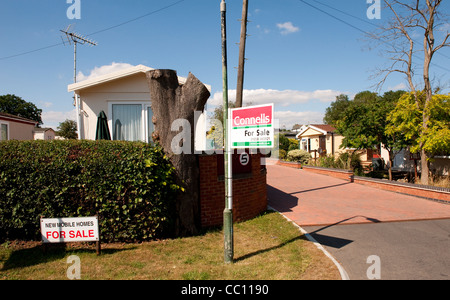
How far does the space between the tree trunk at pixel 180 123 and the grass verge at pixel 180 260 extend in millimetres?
584

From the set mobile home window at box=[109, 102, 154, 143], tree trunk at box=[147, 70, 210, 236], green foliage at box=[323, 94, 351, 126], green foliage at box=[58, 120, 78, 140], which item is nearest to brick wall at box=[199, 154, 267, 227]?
tree trunk at box=[147, 70, 210, 236]

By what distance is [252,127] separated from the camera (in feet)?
15.2

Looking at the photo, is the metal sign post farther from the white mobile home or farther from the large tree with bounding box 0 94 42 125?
the large tree with bounding box 0 94 42 125

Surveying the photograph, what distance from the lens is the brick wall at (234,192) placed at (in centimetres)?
647

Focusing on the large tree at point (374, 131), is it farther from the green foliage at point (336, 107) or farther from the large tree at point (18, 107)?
the large tree at point (18, 107)

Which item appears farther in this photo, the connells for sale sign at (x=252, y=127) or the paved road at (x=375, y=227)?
the paved road at (x=375, y=227)

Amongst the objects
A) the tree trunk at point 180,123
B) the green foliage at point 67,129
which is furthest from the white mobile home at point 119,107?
the green foliage at point 67,129

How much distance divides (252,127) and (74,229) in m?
3.62

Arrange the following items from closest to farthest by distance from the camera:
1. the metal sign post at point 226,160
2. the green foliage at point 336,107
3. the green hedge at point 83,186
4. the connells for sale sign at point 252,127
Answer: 1. the connells for sale sign at point 252,127
2. the metal sign post at point 226,160
3. the green hedge at point 83,186
4. the green foliage at point 336,107
